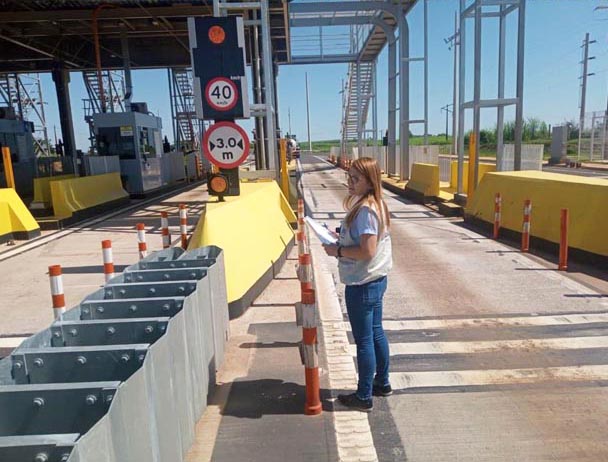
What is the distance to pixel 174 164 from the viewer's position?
28281 mm

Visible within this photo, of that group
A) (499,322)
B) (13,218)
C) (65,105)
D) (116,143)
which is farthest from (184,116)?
(499,322)

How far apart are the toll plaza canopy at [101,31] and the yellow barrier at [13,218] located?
7402mm

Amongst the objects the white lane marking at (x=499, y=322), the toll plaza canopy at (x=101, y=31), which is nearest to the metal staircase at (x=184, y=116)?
the toll plaza canopy at (x=101, y=31)

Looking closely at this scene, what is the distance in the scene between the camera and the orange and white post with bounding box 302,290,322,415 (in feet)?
11.8

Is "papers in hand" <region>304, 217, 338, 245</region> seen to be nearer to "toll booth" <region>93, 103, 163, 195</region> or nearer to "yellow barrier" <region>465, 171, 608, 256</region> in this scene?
"yellow barrier" <region>465, 171, 608, 256</region>

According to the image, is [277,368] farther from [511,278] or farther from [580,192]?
[580,192]

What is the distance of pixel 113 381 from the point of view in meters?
2.49

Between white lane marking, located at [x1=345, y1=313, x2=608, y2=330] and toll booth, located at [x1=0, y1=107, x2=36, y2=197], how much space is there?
20.6 m

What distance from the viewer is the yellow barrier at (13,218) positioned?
38.4 ft

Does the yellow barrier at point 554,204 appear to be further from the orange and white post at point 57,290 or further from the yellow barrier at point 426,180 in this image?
Answer: the orange and white post at point 57,290

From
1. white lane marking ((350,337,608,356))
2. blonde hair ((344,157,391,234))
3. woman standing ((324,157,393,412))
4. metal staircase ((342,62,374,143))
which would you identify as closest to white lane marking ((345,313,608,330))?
white lane marking ((350,337,608,356))

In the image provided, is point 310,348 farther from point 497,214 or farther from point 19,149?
point 19,149

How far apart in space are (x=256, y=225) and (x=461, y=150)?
932 cm

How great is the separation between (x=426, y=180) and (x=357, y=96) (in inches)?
867
